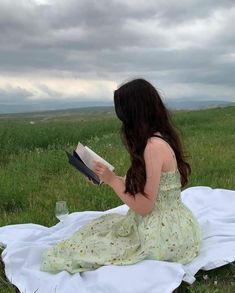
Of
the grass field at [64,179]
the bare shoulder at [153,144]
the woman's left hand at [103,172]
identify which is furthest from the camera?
the grass field at [64,179]

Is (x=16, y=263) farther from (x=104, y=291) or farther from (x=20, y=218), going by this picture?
(x=20, y=218)

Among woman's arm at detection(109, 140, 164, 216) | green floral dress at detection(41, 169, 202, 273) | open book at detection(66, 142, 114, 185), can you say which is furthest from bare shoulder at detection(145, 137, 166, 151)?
open book at detection(66, 142, 114, 185)

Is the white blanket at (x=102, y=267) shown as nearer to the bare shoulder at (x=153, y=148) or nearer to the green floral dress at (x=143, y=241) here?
the green floral dress at (x=143, y=241)

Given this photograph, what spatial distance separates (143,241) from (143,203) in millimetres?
358

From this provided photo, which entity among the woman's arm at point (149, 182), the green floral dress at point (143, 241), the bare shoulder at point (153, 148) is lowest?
the green floral dress at point (143, 241)

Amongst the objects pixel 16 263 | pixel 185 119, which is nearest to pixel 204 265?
pixel 16 263

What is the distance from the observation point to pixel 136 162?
4.73 m

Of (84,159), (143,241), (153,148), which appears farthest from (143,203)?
(84,159)

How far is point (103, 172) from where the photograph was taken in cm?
477

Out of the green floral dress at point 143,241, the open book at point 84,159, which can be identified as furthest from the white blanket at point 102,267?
the open book at point 84,159

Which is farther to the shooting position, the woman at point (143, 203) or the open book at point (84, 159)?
the open book at point (84, 159)

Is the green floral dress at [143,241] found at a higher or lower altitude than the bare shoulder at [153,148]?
lower

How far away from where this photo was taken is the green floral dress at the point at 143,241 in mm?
4859

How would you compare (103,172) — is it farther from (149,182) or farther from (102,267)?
(102,267)
